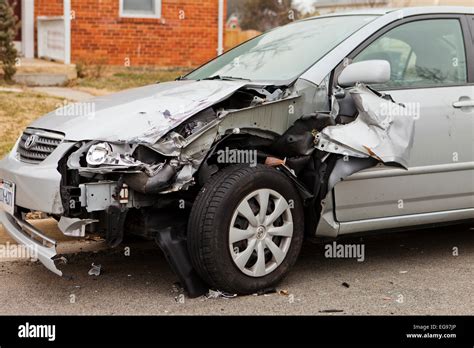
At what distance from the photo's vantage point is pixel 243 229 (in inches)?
176

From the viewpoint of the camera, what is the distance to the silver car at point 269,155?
431 centimetres

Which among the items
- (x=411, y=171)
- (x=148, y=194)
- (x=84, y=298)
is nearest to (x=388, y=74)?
(x=411, y=171)

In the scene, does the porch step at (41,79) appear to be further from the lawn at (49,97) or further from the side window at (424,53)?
the side window at (424,53)

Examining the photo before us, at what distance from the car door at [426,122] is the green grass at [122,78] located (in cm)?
758

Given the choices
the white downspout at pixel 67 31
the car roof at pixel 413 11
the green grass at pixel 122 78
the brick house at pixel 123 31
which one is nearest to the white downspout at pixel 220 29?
the brick house at pixel 123 31

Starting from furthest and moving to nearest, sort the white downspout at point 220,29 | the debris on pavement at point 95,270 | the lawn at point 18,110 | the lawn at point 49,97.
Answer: the white downspout at point 220,29 → the lawn at point 49,97 → the lawn at point 18,110 → the debris on pavement at point 95,270

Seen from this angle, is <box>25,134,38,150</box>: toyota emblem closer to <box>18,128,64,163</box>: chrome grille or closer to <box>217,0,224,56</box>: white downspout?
<box>18,128,64,163</box>: chrome grille

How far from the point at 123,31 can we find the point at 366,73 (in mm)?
10870

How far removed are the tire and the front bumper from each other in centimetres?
80

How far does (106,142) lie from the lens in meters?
4.30

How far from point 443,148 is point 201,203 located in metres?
1.85

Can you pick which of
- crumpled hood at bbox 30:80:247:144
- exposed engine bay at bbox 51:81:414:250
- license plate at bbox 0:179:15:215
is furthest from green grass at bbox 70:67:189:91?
exposed engine bay at bbox 51:81:414:250

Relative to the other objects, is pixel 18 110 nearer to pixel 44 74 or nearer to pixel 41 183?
pixel 44 74

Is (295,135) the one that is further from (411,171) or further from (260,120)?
(411,171)
